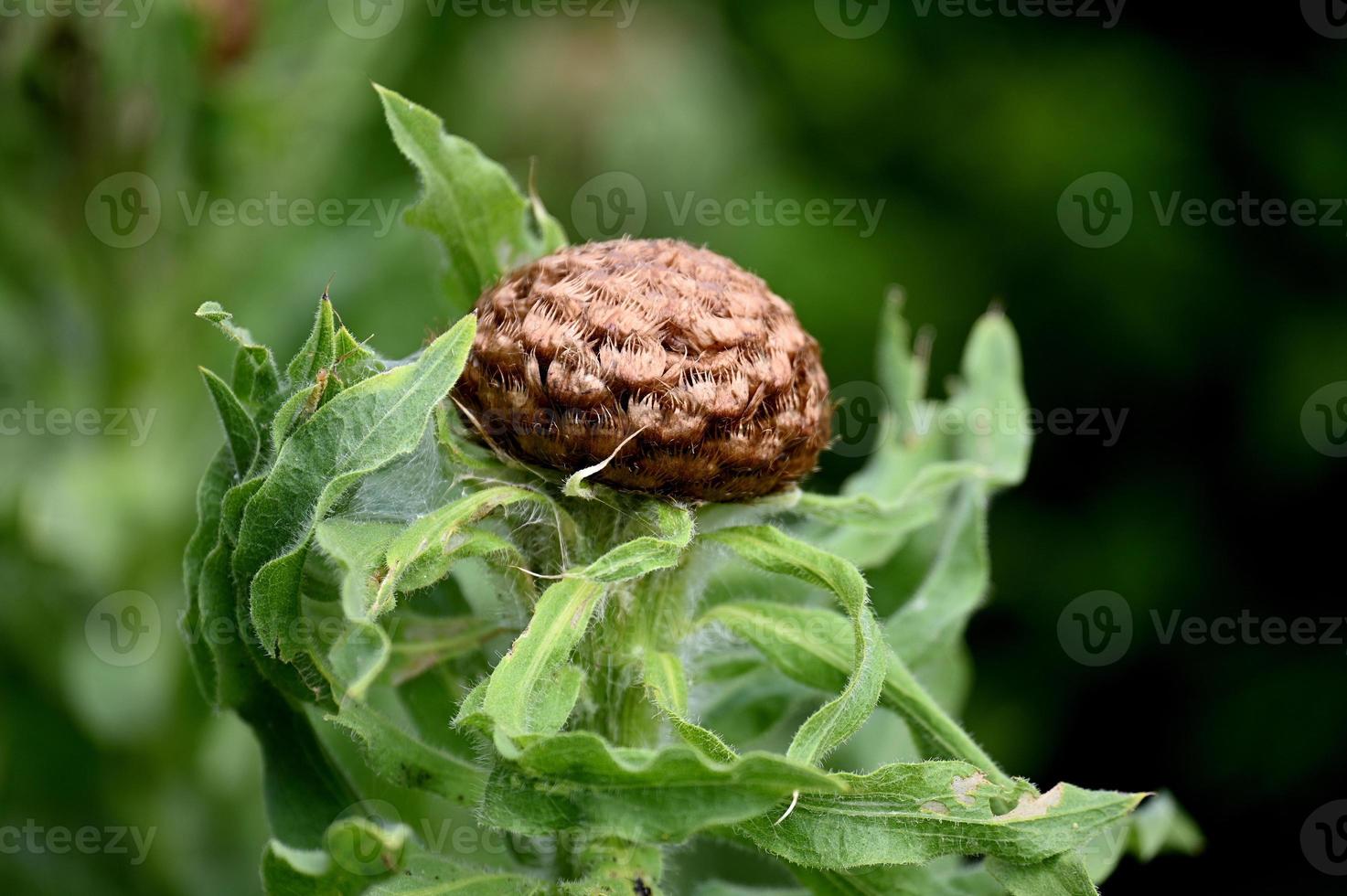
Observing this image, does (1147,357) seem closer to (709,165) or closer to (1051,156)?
(1051,156)

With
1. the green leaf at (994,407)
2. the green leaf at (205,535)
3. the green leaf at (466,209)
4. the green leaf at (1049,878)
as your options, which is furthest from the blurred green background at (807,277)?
the green leaf at (1049,878)

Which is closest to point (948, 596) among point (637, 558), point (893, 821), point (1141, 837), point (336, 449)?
point (1141, 837)

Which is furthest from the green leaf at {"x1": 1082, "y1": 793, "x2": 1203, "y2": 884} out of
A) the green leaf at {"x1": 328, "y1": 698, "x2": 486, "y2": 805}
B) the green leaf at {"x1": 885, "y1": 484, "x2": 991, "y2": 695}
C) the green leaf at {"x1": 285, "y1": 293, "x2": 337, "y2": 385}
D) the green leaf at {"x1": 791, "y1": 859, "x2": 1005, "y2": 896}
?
the green leaf at {"x1": 285, "y1": 293, "x2": 337, "y2": 385}

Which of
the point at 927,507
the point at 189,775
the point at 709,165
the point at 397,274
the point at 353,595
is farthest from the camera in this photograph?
the point at 709,165

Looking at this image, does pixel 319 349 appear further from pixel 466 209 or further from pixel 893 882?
pixel 893 882

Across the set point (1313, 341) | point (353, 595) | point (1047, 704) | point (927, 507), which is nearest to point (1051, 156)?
point (1313, 341)
